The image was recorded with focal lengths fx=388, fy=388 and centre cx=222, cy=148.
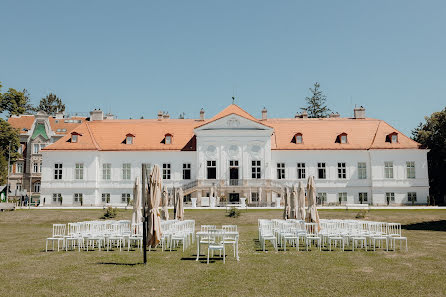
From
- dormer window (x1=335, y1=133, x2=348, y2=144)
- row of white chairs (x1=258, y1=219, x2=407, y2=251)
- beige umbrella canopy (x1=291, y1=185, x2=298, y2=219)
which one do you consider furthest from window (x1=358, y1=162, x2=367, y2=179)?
row of white chairs (x1=258, y1=219, x2=407, y2=251)

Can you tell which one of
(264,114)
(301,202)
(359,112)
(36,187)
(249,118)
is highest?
(359,112)

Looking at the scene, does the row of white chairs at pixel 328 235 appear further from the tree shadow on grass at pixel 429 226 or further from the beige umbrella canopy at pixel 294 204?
the tree shadow on grass at pixel 429 226

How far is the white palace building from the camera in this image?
38.1 meters

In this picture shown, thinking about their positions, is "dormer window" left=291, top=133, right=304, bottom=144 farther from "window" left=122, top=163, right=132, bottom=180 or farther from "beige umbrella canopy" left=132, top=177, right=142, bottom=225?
"beige umbrella canopy" left=132, top=177, right=142, bottom=225

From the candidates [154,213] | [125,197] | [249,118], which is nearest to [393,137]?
[249,118]

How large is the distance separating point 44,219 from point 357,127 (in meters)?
31.7

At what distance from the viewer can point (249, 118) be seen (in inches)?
1550

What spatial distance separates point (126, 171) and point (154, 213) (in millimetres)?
29444

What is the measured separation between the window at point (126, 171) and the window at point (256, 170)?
41.3 feet

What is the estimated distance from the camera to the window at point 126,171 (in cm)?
4003

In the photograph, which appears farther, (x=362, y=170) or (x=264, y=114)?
(x=264, y=114)

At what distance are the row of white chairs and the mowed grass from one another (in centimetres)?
54

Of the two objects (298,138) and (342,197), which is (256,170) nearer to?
(298,138)

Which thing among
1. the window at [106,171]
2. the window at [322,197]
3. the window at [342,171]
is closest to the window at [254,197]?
the window at [322,197]
